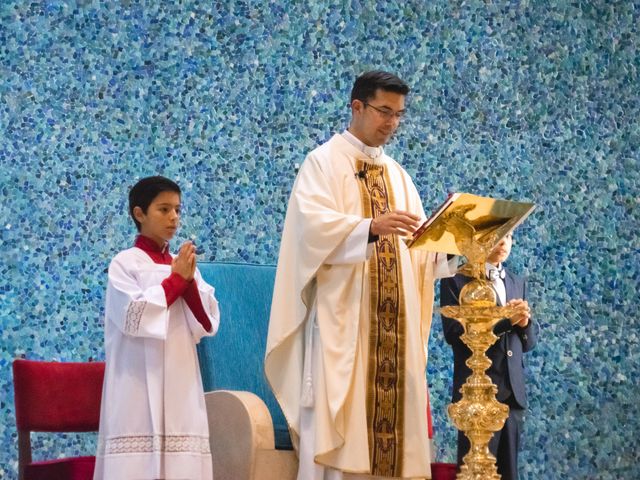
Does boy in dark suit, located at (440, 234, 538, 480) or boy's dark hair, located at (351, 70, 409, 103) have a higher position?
boy's dark hair, located at (351, 70, 409, 103)

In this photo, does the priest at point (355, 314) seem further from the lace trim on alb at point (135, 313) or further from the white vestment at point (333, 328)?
the lace trim on alb at point (135, 313)

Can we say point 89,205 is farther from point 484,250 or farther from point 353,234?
point 484,250

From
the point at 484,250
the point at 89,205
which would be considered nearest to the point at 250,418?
the point at 484,250

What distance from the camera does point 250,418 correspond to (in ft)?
16.2

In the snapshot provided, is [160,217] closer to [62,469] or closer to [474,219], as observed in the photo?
[62,469]

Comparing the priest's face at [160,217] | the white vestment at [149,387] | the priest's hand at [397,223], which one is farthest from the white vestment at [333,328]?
the priest's face at [160,217]

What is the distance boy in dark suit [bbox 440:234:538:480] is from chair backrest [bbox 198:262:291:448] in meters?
0.90

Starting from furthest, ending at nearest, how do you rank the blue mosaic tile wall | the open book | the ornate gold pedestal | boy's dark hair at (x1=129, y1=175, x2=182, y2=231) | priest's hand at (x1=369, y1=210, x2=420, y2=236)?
the blue mosaic tile wall < boy's dark hair at (x1=129, y1=175, x2=182, y2=231) < priest's hand at (x1=369, y1=210, x2=420, y2=236) < the open book < the ornate gold pedestal

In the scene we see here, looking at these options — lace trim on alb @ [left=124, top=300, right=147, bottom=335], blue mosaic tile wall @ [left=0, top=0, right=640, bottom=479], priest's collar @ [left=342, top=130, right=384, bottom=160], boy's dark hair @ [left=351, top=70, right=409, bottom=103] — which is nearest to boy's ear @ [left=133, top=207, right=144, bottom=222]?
lace trim on alb @ [left=124, top=300, right=147, bottom=335]

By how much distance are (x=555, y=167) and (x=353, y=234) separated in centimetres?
258

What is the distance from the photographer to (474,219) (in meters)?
4.27

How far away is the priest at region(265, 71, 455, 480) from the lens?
4879 millimetres

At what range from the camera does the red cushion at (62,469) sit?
16.8 ft

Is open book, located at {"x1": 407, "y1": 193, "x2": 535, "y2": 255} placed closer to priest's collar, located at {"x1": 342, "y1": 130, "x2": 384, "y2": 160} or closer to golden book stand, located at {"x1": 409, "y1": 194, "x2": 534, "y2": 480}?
golden book stand, located at {"x1": 409, "y1": 194, "x2": 534, "y2": 480}
